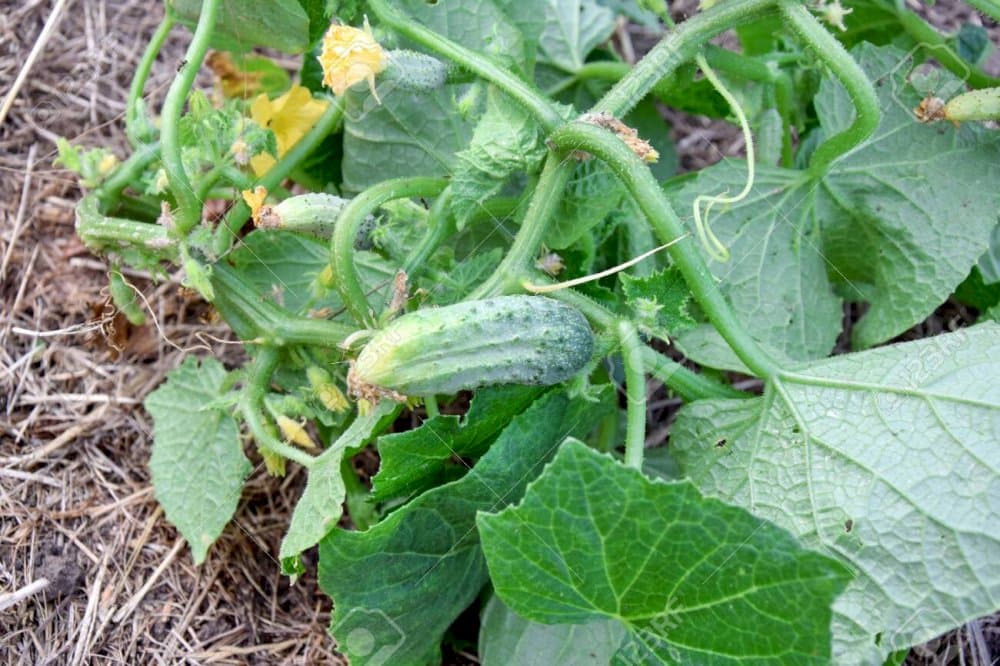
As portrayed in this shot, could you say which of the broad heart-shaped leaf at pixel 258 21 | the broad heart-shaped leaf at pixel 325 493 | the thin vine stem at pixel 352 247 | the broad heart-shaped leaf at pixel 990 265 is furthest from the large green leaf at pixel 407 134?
the broad heart-shaped leaf at pixel 990 265

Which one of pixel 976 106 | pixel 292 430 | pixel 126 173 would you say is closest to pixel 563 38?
pixel 976 106

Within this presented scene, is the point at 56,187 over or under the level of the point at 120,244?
under

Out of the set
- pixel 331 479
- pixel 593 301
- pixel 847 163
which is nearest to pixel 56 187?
pixel 331 479

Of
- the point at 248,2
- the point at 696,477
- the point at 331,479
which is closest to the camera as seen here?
the point at 331,479

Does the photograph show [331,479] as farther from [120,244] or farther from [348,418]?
[120,244]

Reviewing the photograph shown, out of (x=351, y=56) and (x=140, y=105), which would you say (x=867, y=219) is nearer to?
(x=351, y=56)

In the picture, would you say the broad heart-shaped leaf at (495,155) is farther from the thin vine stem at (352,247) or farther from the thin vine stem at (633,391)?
the thin vine stem at (633,391)

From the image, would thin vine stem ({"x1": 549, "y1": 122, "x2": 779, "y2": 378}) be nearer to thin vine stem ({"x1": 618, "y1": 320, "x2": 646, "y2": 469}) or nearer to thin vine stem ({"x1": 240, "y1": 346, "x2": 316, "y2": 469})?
thin vine stem ({"x1": 618, "y1": 320, "x2": 646, "y2": 469})
